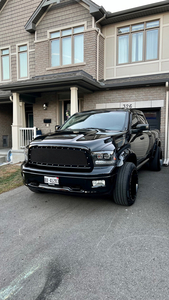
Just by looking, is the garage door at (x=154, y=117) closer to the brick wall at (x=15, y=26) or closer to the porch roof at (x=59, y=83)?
the porch roof at (x=59, y=83)

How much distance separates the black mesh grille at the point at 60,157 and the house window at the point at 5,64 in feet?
34.4

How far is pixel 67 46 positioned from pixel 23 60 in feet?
9.96

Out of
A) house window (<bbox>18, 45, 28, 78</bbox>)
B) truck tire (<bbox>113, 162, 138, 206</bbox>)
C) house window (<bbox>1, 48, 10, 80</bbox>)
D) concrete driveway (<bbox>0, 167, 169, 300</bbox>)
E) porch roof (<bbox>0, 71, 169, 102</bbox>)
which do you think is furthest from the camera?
house window (<bbox>1, 48, 10, 80</bbox>)

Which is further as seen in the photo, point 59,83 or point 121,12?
point 121,12

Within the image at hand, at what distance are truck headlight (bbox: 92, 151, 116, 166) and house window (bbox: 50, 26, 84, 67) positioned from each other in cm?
788

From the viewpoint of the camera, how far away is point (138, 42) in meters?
9.48

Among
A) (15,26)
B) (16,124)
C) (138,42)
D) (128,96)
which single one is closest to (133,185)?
(128,96)

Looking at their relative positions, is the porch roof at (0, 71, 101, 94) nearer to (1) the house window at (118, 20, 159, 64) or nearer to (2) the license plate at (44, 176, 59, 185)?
(1) the house window at (118, 20, 159, 64)

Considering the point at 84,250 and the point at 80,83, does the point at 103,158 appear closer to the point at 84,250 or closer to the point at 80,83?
the point at 84,250

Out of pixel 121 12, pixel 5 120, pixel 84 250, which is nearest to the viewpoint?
pixel 84 250

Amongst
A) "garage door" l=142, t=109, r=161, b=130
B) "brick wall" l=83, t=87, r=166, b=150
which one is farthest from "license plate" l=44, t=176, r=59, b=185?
"garage door" l=142, t=109, r=161, b=130

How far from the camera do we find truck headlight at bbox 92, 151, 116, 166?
316 cm

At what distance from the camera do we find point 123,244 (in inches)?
102

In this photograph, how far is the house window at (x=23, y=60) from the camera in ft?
38.2
